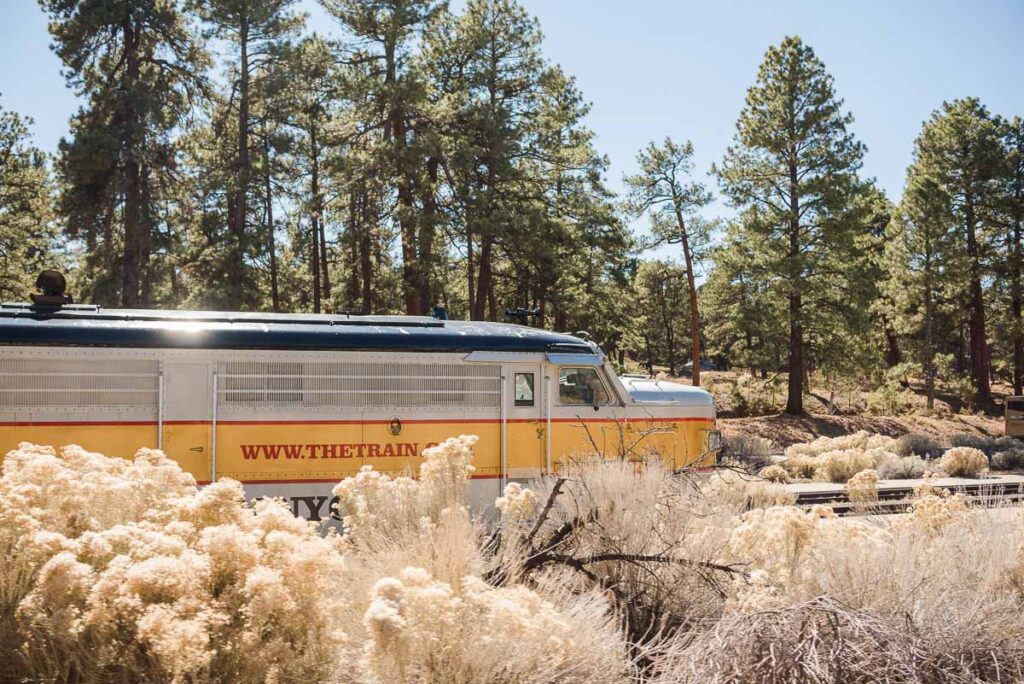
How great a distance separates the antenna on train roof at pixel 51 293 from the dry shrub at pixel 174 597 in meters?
5.53

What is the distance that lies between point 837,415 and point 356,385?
91.8ft

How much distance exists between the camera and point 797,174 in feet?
99.8

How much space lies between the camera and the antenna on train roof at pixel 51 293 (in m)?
9.26

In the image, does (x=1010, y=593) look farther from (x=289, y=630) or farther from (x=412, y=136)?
(x=412, y=136)

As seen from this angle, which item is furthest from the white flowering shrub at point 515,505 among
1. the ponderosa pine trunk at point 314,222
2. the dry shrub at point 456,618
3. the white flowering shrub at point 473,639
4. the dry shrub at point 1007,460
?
the ponderosa pine trunk at point 314,222

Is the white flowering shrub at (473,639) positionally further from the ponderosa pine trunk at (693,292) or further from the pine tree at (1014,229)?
the pine tree at (1014,229)

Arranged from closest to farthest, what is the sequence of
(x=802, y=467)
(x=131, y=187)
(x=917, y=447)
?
(x=802, y=467), (x=917, y=447), (x=131, y=187)

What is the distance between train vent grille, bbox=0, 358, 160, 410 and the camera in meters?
8.45

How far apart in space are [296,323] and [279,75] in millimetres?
22139

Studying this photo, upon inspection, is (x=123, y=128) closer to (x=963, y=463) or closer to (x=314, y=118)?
(x=314, y=118)

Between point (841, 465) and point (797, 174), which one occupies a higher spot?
point (797, 174)

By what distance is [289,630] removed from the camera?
3.81 meters

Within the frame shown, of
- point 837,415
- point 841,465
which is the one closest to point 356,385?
point 841,465

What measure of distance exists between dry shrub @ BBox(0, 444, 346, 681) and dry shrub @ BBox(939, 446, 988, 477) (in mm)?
17626
